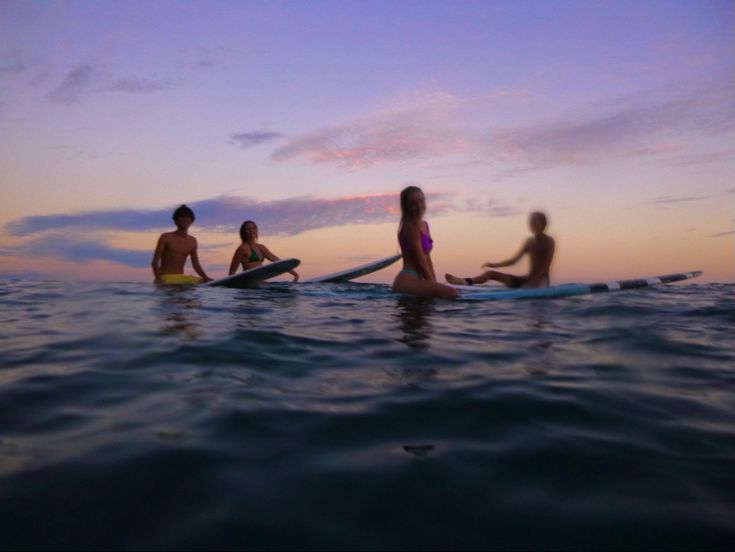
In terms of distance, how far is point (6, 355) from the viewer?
3.65 metres

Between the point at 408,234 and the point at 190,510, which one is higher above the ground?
the point at 408,234

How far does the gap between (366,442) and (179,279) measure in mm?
8930

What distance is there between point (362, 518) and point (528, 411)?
1219 millimetres

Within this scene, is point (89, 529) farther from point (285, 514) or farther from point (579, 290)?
point (579, 290)

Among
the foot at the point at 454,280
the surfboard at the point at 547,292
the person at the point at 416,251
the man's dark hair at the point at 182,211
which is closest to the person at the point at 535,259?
the foot at the point at 454,280

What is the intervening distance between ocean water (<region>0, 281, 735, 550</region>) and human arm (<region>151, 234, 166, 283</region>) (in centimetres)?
571

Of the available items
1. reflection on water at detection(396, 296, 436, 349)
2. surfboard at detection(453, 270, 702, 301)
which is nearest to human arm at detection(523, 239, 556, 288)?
surfboard at detection(453, 270, 702, 301)

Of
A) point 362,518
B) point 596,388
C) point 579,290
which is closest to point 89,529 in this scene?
point 362,518

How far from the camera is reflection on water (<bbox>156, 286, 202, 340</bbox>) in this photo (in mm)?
4359

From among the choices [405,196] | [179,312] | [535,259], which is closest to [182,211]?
[179,312]

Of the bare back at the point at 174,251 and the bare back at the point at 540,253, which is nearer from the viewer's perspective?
the bare back at the point at 540,253

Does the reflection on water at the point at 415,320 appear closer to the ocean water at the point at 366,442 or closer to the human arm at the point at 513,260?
the ocean water at the point at 366,442

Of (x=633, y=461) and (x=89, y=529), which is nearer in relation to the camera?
(x=89, y=529)

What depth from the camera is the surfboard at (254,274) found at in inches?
380
